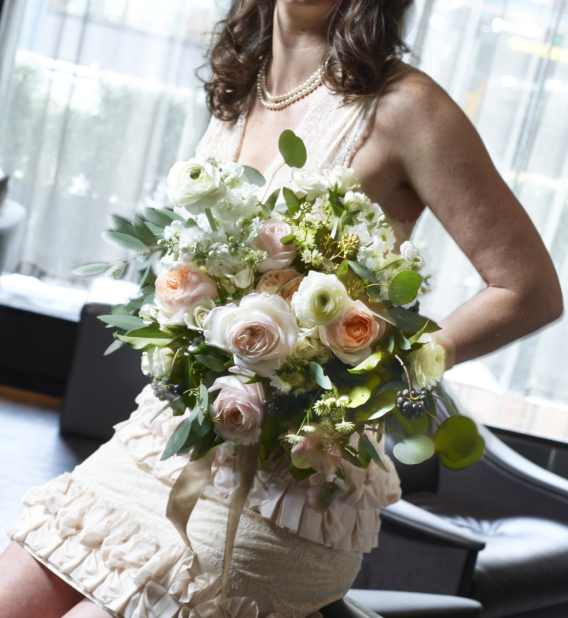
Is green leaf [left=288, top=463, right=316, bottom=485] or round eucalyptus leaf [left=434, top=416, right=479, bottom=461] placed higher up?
round eucalyptus leaf [left=434, top=416, right=479, bottom=461]

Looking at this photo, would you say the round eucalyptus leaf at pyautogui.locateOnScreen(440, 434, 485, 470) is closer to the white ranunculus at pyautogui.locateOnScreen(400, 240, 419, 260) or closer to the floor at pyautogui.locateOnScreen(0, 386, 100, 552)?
the white ranunculus at pyautogui.locateOnScreen(400, 240, 419, 260)

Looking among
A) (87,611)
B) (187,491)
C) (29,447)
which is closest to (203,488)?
(187,491)

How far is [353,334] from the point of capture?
31.3 inches

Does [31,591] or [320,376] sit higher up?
[320,376]

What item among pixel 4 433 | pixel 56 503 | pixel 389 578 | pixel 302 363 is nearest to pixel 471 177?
pixel 302 363

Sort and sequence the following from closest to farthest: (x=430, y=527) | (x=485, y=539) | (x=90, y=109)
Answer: (x=430, y=527) < (x=485, y=539) < (x=90, y=109)

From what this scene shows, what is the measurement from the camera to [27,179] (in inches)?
134

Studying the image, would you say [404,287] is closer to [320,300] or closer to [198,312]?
[320,300]

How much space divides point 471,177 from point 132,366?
2040 mm

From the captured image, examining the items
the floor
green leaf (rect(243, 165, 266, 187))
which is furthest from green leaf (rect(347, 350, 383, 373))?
the floor

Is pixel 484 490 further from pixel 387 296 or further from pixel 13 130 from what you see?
pixel 13 130

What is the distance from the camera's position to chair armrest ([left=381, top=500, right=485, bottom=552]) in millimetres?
1762

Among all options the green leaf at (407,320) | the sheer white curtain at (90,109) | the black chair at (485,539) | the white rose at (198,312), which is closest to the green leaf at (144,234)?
the white rose at (198,312)

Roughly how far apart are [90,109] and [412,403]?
2999 millimetres
